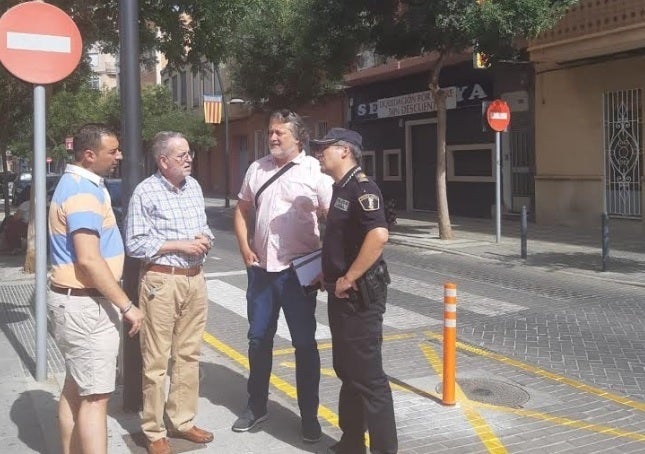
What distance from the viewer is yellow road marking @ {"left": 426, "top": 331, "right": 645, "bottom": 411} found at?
514cm

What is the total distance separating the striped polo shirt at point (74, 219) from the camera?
3.44 meters

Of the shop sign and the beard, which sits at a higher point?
the shop sign

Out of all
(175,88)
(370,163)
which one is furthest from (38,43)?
(175,88)

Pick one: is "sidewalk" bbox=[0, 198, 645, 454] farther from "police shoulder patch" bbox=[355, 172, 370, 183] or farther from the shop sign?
the shop sign

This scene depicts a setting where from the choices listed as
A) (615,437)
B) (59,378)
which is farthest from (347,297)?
(59,378)

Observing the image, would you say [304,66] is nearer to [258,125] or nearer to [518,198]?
[518,198]

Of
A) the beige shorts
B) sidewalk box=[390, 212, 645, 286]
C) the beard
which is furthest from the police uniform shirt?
sidewalk box=[390, 212, 645, 286]

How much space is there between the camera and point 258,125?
34.8 metres

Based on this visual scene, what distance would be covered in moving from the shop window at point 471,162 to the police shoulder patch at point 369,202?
16.7 meters

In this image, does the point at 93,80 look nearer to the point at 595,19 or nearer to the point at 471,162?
the point at 471,162

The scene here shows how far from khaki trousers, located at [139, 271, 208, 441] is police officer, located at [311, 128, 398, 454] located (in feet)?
2.75

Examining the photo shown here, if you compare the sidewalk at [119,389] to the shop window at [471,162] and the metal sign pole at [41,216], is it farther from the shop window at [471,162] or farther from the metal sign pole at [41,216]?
the shop window at [471,162]

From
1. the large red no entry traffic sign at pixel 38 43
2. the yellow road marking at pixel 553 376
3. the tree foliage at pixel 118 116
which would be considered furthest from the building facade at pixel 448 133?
the large red no entry traffic sign at pixel 38 43

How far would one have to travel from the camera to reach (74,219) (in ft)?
11.2
